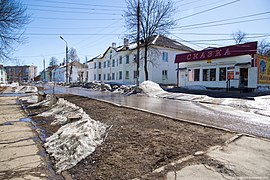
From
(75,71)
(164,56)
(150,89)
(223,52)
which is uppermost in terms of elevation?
(164,56)

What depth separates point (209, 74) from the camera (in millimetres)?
26469

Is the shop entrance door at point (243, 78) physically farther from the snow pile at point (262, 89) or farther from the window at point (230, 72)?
the snow pile at point (262, 89)

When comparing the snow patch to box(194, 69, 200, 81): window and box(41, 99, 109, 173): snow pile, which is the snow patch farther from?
box(194, 69, 200, 81): window

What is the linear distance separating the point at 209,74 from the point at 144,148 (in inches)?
950

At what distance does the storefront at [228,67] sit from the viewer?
21.6 m

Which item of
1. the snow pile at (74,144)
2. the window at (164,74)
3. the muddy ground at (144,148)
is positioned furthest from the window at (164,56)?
the snow pile at (74,144)

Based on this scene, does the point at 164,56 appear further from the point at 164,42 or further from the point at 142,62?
the point at 142,62

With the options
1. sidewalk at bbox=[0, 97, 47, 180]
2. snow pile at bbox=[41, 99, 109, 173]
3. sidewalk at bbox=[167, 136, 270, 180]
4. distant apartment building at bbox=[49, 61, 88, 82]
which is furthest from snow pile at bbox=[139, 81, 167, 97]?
distant apartment building at bbox=[49, 61, 88, 82]

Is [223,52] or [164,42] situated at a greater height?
[164,42]

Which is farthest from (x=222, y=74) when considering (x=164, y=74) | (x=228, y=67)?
(x=164, y=74)

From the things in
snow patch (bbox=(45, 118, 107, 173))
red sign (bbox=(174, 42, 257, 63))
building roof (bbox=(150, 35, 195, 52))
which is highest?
building roof (bbox=(150, 35, 195, 52))

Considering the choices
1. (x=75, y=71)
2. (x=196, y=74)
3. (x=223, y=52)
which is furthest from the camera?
(x=75, y=71)

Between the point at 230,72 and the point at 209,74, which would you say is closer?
the point at 230,72

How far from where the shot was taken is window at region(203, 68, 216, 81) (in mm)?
25859
